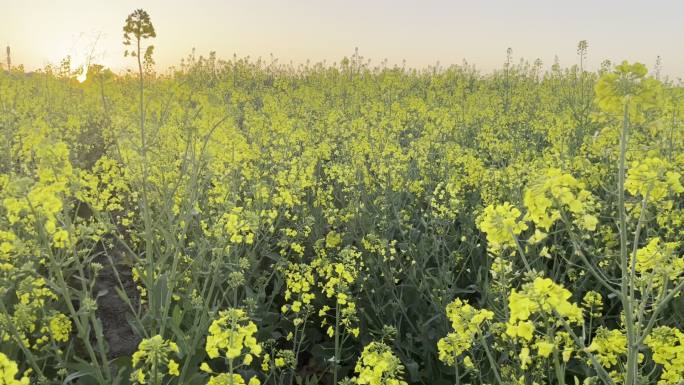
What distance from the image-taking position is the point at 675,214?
3.75 metres

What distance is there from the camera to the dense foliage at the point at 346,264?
65.8 inches

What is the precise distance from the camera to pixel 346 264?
3066 millimetres

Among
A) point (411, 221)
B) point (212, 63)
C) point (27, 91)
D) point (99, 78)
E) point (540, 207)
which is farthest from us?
point (212, 63)

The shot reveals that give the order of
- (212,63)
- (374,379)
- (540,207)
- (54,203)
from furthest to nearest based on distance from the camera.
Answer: (212,63), (54,203), (374,379), (540,207)

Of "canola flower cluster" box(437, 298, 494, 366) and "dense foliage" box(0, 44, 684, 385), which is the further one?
"canola flower cluster" box(437, 298, 494, 366)

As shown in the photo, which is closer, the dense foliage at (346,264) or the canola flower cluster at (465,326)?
the dense foliage at (346,264)

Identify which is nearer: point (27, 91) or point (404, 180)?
point (404, 180)

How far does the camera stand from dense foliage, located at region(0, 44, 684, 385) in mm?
1671

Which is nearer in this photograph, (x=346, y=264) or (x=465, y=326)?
(x=465, y=326)

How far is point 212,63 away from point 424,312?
49.5ft

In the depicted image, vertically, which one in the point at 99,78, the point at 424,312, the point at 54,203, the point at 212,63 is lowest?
the point at 424,312

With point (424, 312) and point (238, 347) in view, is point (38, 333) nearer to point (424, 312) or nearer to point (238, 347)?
point (238, 347)

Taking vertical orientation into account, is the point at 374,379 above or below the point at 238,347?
below

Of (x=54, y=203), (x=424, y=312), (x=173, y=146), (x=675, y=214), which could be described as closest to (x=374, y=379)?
(x=54, y=203)
